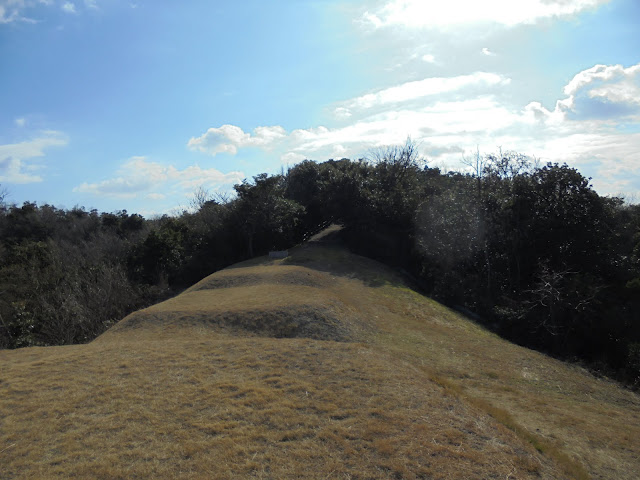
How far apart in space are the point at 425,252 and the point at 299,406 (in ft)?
56.6

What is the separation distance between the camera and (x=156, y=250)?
26.1 metres

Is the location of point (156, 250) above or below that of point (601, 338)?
above

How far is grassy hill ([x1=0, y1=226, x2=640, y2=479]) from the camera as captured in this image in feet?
17.3

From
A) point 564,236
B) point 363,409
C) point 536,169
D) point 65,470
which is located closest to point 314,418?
point 363,409

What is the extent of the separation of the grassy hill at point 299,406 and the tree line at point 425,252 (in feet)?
13.1

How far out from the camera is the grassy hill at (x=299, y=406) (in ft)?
17.3

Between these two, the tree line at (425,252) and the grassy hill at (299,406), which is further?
the tree line at (425,252)

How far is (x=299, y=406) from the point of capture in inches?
263

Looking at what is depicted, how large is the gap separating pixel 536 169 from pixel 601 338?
27.7 ft

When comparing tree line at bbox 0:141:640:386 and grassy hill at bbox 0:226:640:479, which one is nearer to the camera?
grassy hill at bbox 0:226:640:479

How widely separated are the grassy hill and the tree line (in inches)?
157

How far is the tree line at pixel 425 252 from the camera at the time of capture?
15.7 m

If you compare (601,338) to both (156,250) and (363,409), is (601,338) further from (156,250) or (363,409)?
(156,250)

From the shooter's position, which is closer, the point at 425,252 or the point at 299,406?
the point at 299,406
